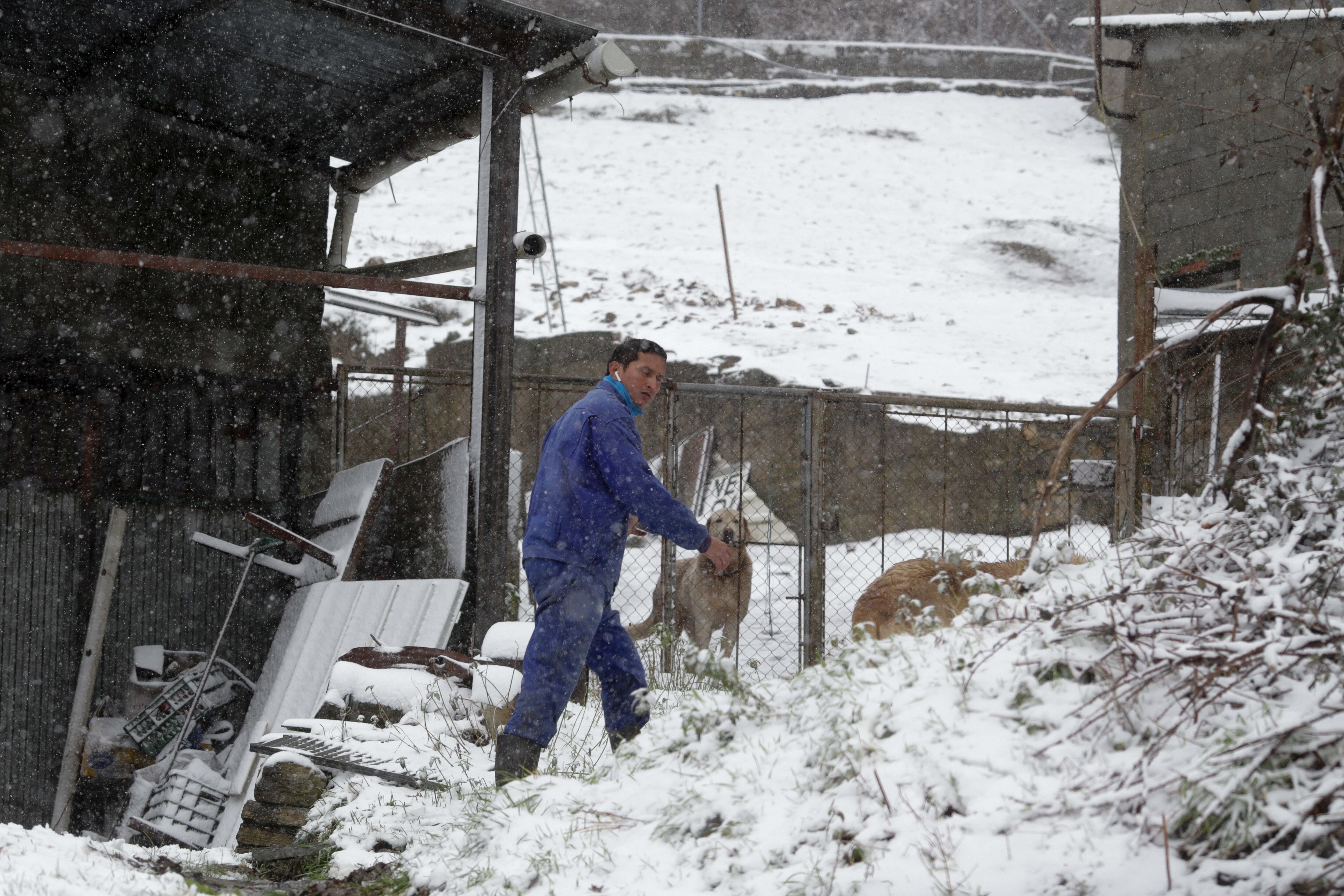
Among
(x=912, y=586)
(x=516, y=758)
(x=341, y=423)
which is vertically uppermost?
(x=341, y=423)

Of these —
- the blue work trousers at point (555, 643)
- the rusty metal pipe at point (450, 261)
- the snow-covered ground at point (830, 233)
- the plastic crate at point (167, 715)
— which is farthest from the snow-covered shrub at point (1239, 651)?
the snow-covered ground at point (830, 233)

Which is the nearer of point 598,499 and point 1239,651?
point 1239,651

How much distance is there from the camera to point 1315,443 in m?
3.10

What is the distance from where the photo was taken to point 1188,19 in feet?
34.6

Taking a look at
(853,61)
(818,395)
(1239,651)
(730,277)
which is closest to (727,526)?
(818,395)

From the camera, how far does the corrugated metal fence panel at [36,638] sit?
6.88m

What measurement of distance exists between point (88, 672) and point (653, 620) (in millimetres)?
3626

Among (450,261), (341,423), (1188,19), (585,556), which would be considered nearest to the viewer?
(585,556)

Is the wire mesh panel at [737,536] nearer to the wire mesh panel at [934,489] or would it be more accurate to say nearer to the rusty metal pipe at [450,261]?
the wire mesh panel at [934,489]

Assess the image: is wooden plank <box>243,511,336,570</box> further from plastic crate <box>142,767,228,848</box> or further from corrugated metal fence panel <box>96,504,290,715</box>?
plastic crate <box>142,767,228,848</box>

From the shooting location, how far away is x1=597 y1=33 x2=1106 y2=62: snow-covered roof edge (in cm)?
3027

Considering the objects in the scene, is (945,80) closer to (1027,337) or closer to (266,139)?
(1027,337)

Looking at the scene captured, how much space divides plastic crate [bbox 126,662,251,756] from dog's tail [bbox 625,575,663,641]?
2.64 metres

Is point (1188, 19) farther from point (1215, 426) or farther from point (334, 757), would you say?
point (334, 757)
